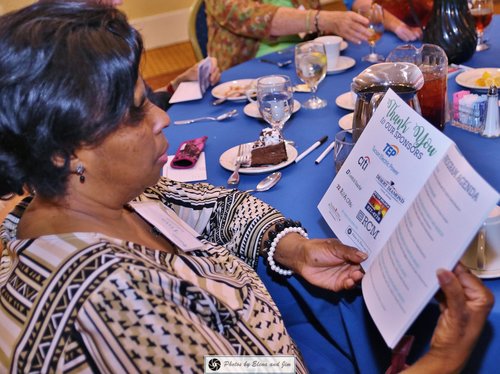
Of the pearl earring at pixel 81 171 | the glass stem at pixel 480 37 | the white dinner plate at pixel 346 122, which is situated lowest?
the white dinner plate at pixel 346 122

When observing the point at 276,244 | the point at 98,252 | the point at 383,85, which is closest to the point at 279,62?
the point at 383,85

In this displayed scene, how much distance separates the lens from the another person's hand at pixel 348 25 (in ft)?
7.20

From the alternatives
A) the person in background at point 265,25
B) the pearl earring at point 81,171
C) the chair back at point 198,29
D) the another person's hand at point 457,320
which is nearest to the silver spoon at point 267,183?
the pearl earring at point 81,171

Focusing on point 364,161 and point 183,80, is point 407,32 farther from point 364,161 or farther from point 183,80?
point 364,161

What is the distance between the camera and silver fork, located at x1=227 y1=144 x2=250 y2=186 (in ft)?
4.82

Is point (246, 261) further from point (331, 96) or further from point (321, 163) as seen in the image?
point (331, 96)

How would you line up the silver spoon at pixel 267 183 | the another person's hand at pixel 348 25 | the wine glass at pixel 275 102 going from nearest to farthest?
the silver spoon at pixel 267 183 → the wine glass at pixel 275 102 → the another person's hand at pixel 348 25

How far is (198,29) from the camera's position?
9.50 ft

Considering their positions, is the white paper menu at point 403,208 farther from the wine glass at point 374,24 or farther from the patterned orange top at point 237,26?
the patterned orange top at point 237,26

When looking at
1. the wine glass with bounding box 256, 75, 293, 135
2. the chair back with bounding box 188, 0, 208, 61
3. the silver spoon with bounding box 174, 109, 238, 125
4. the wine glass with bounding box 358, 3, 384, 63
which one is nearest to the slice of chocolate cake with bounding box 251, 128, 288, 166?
the wine glass with bounding box 256, 75, 293, 135

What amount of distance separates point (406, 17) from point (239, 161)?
3.97 feet

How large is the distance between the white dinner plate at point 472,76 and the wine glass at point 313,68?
42 centimetres

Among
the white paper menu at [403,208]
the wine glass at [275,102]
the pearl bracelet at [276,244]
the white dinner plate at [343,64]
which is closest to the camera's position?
the white paper menu at [403,208]

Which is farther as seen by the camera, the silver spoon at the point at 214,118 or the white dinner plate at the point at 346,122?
the silver spoon at the point at 214,118
